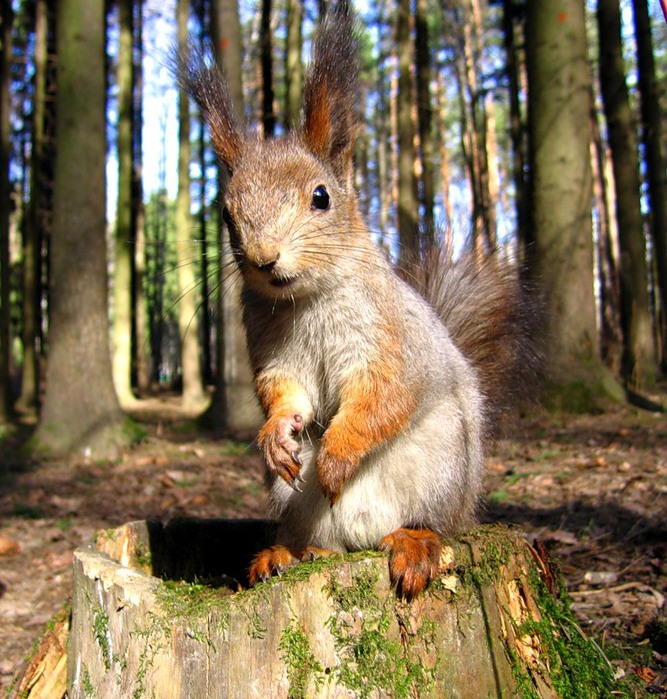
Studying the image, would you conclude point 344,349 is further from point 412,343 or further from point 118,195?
point 118,195

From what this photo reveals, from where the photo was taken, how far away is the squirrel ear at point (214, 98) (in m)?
2.90

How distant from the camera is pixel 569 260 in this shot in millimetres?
7113

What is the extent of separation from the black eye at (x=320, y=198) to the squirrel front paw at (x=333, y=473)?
2.91 ft

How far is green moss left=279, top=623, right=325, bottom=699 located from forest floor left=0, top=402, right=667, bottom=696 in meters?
1.29

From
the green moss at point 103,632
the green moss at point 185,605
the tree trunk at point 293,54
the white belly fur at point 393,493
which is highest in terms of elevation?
the tree trunk at point 293,54

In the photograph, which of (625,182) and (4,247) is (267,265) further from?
(4,247)

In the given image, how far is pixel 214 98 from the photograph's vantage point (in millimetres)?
2900

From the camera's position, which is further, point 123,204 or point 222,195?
point 123,204

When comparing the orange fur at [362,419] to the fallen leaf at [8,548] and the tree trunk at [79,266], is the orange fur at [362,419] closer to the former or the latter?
the fallen leaf at [8,548]

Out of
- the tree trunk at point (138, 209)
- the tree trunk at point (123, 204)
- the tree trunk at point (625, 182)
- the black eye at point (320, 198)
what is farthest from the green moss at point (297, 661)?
the tree trunk at point (138, 209)

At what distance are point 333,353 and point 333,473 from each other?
1.51 feet

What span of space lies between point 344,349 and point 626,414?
16.1 ft

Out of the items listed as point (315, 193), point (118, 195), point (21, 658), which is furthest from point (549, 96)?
point (118, 195)

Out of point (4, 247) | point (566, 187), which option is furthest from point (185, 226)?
point (566, 187)
